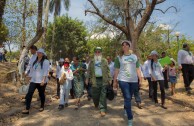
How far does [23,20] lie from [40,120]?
56.4 feet

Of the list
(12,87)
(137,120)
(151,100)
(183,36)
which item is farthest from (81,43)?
(137,120)

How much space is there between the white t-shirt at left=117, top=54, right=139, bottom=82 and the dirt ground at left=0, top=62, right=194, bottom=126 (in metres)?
1.16

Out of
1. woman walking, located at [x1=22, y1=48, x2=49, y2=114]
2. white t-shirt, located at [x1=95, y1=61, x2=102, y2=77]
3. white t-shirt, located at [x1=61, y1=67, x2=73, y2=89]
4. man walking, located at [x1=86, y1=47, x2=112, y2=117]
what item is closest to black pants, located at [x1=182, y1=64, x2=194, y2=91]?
man walking, located at [x1=86, y1=47, x2=112, y2=117]

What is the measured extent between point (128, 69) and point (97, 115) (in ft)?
6.40

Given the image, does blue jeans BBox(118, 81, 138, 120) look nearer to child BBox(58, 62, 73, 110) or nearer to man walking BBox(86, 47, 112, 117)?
man walking BBox(86, 47, 112, 117)

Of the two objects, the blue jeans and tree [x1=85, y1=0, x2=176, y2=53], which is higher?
tree [x1=85, y1=0, x2=176, y2=53]

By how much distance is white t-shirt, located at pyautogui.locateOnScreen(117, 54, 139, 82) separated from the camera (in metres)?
6.26

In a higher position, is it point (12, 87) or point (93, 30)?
point (93, 30)

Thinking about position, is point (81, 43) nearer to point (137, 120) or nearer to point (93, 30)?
A: point (93, 30)

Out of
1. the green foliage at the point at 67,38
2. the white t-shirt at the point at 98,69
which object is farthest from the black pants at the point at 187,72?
the green foliage at the point at 67,38

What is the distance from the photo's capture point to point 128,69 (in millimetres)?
6301

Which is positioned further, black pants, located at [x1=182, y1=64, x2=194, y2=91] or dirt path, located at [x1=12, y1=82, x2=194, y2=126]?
black pants, located at [x1=182, y1=64, x2=194, y2=91]

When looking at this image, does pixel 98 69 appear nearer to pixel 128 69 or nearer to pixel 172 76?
pixel 128 69

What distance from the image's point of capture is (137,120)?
22.6 feet
